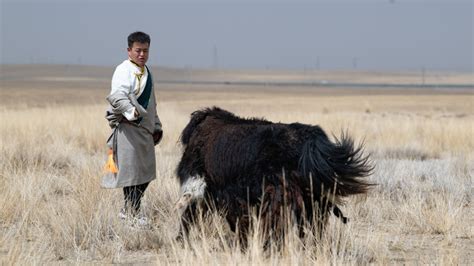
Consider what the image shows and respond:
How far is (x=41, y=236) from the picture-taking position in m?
6.66

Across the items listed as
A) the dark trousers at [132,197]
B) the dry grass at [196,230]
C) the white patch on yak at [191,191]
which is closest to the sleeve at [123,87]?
the dark trousers at [132,197]

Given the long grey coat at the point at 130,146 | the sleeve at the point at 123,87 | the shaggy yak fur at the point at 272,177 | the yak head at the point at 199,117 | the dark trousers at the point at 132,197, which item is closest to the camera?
the shaggy yak fur at the point at 272,177

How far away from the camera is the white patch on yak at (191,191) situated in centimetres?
618

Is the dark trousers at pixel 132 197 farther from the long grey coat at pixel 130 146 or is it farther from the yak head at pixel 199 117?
the yak head at pixel 199 117

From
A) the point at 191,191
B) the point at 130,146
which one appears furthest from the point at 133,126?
the point at 191,191

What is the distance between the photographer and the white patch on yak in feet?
20.3

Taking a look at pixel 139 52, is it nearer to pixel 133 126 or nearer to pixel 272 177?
pixel 133 126

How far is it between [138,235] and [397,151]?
29.4 ft

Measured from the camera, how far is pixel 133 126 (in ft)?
23.3

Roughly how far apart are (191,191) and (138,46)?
164 cm

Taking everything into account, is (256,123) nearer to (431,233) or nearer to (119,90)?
(119,90)

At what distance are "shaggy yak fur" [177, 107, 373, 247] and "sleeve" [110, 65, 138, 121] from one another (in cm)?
92

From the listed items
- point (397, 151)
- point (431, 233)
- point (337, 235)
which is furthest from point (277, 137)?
point (397, 151)

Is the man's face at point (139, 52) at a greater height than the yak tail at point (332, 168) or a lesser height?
greater
